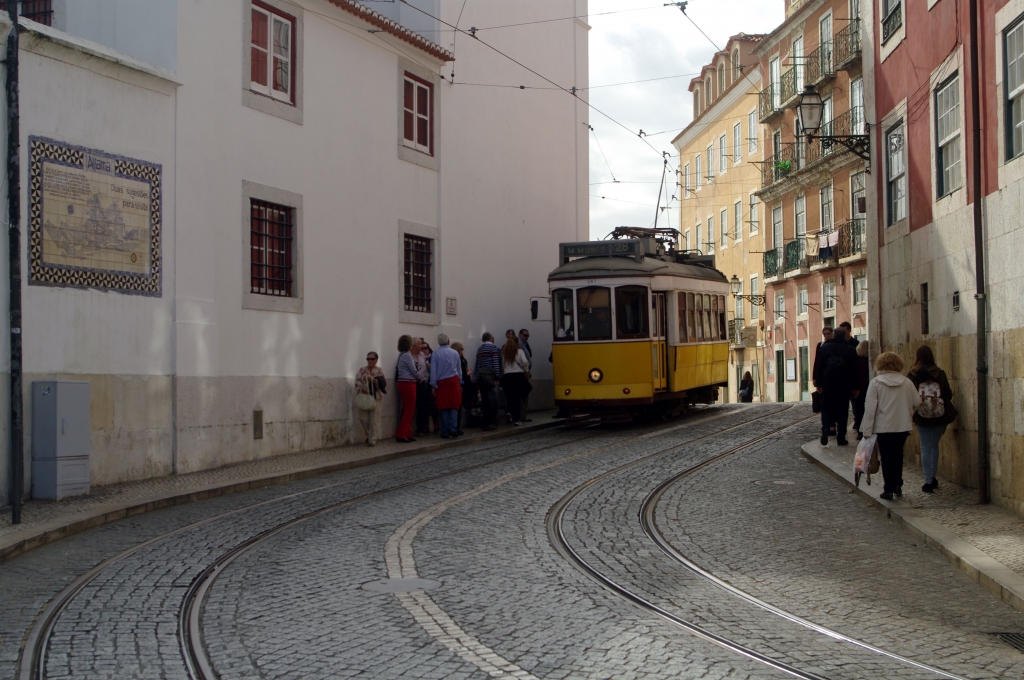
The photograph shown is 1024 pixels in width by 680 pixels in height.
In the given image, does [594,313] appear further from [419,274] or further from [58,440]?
[58,440]

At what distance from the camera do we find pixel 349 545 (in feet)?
28.9

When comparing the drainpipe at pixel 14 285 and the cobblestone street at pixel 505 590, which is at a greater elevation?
the drainpipe at pixel 14 285

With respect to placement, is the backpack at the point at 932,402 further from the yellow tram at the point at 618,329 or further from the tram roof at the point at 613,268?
the tram roof at the point at 613,268

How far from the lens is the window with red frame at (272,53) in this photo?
16.3m

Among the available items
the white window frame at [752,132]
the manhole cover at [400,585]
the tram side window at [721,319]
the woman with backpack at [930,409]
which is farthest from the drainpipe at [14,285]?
the white window frame at [752,132]

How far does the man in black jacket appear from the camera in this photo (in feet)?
50.1

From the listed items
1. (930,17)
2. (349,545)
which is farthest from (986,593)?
(930,17)

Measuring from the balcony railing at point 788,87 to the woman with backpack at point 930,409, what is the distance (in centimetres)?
2931

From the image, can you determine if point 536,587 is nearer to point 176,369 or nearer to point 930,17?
point 176,369

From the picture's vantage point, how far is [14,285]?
1018 cm

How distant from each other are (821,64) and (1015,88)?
2814 centimetres

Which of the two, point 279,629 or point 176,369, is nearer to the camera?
point 279,629

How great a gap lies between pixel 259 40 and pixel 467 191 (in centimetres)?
686

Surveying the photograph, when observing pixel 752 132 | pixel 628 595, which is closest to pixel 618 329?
pixel 628 595
